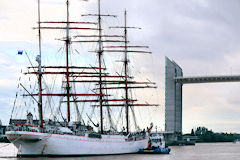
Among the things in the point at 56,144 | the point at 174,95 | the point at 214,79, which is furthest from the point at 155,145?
the point at 214,79

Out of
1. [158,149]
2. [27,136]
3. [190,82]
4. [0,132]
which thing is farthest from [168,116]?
[27,136]

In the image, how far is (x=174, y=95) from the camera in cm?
14212

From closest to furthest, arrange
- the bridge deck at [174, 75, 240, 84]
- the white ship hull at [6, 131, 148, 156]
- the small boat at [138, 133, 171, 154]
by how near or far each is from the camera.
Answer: the white ship hull at [6, 131, 148, 156] → the small boat at [138, 133, 171, 154] → the bridge deck at [174, 75, 240, 84]

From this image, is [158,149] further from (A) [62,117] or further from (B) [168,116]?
(B) [168,116]

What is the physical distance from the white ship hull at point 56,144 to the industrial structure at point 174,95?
6965 centimetres

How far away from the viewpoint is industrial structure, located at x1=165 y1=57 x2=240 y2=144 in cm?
14050

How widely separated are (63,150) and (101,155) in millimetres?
7940

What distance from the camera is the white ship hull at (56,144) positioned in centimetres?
6109

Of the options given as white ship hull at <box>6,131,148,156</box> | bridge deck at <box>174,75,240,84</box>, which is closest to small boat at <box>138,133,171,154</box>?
white ship hull at <box>6,131,148,156</box>

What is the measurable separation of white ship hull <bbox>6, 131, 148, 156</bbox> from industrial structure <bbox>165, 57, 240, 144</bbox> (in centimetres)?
→ 6965

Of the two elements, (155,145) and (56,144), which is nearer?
(56,144)

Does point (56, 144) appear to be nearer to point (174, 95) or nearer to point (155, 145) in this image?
point (155, 145)

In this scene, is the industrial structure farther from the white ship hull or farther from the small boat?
the white ship hull

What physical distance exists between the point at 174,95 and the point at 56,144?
82.2 m
